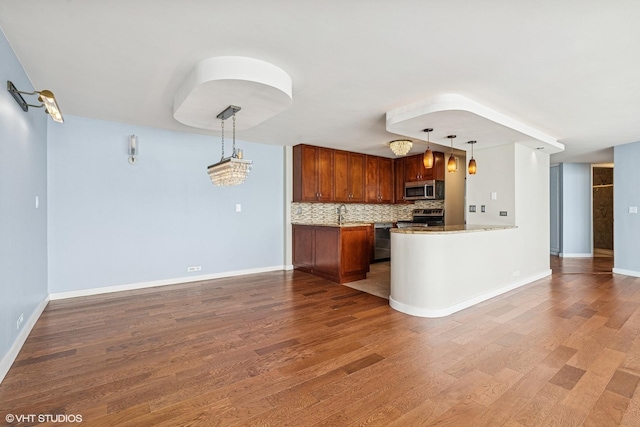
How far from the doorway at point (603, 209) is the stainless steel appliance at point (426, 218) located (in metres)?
5.39

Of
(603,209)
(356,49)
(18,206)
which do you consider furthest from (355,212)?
(603,209)

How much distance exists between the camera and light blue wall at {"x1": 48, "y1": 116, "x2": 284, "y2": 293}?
12.8 feet

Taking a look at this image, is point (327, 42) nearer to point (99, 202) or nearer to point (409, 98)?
point (409, 98)

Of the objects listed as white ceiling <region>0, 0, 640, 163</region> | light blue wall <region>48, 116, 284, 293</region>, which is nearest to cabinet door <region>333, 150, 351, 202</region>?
light blue wall <region>48, 116, 284, 293</region>

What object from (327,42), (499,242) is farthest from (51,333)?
(499,242)

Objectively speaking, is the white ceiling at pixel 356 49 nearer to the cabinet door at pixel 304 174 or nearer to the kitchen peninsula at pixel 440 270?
the kitchen peninsula at pixel 440 270

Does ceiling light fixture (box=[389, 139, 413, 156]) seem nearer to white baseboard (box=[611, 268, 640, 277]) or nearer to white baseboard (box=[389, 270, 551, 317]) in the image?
white baseboard (box=[389, 270, 551, 317])

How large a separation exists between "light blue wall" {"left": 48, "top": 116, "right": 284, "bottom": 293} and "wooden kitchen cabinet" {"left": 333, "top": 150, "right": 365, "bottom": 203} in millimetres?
1323

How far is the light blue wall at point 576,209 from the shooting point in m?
7.34

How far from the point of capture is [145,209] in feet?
14.5

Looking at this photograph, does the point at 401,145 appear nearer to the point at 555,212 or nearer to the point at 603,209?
the point at 555,212

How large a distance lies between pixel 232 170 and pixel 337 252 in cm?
230

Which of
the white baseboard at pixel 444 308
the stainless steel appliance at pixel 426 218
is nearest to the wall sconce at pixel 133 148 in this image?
the white baseboard at pixel 444 308

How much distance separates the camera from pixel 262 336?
9.04ft
